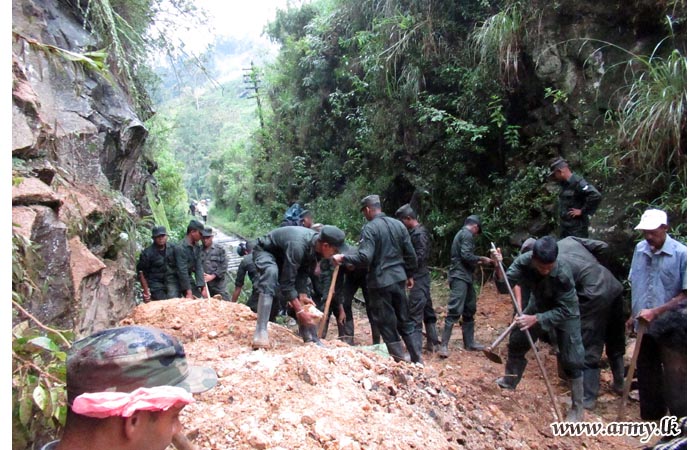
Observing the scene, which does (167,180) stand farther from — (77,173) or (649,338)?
(649,338)

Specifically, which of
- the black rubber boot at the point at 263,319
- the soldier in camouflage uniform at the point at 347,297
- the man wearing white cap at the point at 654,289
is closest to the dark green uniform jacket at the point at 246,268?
the soldier in camouflage uniform at the point at 347,297

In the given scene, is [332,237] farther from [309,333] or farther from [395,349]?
[395,349]

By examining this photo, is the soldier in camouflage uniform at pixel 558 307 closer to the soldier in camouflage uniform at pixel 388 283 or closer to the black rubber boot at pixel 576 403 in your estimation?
the black rubber boot at pixel 576 403

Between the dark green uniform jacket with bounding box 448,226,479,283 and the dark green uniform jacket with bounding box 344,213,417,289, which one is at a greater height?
the dark green uniform jacket with bounding box 344,213,417,289

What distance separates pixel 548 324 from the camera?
461cm

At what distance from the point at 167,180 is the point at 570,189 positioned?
1392 cm

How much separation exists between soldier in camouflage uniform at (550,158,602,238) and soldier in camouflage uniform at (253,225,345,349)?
3.15 meters

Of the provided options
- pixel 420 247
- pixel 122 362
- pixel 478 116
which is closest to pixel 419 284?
pixel 420 247

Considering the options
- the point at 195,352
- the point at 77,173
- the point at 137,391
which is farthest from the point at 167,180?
the point at 137,391

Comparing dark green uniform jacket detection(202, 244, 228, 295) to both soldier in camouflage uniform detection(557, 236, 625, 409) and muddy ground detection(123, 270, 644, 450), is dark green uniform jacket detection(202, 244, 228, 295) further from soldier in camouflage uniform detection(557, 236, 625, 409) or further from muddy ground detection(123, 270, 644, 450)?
soldier in camouflage uniform detection(557, 236, 625, 409)

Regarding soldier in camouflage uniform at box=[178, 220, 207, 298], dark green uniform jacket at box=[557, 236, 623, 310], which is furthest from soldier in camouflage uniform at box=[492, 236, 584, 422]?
soldier in camouflage uniform at box=[178, 220, 207, 298]

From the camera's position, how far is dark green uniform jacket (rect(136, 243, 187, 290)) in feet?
24.8

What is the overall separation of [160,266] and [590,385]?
592 cm

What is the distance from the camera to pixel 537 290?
4.79 m
